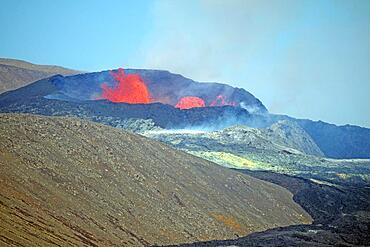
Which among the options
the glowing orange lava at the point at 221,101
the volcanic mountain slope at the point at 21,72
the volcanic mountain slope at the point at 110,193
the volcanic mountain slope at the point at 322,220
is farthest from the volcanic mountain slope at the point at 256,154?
the volcanic mountain slope at the point at 21,72

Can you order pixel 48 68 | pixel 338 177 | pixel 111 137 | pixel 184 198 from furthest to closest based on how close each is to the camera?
pixel 48 68, pixel 338 177, pixel 111 137, pixel 184 198

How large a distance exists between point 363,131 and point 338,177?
85793mm

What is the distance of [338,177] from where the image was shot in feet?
287

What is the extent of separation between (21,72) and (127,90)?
35.0 m

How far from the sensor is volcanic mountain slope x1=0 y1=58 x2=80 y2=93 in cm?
13262

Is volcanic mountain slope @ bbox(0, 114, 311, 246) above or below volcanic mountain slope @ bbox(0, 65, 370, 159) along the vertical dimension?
below

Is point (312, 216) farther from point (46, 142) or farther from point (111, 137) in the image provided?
point (46, 142)

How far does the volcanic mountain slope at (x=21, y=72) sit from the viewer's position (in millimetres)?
132625

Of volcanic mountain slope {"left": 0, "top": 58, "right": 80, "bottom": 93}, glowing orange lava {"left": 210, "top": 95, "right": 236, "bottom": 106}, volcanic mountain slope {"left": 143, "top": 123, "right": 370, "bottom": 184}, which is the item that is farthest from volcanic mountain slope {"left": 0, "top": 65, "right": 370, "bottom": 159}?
Result: volcanic mountain slope {"left": 0, "top": 58, "right": 80, "bottom": 93}

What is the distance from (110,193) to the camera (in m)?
36.8

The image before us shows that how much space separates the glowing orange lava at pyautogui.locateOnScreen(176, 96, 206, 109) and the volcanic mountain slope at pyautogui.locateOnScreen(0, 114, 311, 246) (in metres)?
79.7

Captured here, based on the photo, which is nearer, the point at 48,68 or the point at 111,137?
the point at 111,137

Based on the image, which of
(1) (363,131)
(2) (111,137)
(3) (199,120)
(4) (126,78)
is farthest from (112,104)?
(1) (363,131)

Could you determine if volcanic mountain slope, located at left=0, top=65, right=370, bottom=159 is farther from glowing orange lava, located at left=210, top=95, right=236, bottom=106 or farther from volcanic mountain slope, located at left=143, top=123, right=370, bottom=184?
volcanic mountain slope, located at left=143, top=123, right=370, bottom=184
